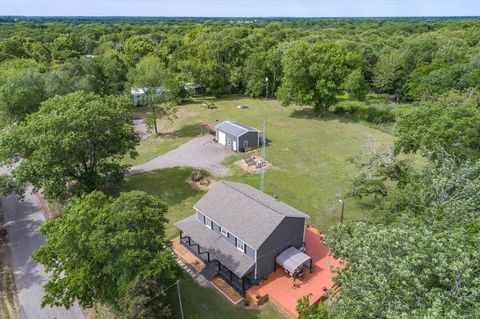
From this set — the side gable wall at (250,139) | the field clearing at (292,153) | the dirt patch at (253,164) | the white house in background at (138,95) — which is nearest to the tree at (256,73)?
the field clearing at (292,153)

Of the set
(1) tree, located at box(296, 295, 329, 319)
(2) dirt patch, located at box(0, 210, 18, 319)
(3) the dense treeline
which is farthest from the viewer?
(3) the dense treeline

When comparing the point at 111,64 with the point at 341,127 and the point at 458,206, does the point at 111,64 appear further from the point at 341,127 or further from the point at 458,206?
the point at 458,206

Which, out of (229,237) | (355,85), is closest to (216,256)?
(229,237)

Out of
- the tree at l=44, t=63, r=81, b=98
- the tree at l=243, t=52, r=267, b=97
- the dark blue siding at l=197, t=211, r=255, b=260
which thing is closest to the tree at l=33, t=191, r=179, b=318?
the dark blue siding at l=197, t=211, r=255, b=260

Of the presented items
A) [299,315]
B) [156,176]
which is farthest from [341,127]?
[299,315]

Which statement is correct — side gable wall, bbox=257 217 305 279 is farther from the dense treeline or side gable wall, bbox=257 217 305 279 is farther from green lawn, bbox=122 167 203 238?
the dense treeline

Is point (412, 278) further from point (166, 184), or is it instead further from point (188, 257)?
point (166, 184)

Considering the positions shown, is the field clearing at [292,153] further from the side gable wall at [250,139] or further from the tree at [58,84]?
the tree at [58,84]
